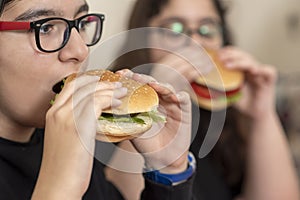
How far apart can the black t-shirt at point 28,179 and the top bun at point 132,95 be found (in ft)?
0.63

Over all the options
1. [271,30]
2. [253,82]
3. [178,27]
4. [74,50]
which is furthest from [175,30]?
[271,30]

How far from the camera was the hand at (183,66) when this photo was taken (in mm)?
1329

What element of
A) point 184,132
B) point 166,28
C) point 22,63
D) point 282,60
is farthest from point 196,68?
point 282,60

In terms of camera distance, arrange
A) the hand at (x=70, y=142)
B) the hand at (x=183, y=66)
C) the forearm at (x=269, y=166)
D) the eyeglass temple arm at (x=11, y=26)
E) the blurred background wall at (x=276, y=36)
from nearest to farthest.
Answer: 1. the hand at (x=70, y=142)
2. the eyeglass temple arm at (x=11, y=26)
3. the hand at (x=183, y=66)
4. the forearm at (x=269, y=166)
5. the blurred background wall at (x=276, y=36)

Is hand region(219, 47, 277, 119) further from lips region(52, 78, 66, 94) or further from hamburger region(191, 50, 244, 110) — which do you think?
lips region(52, 78, 66, 94)

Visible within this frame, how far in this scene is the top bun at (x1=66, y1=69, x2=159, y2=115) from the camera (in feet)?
2.77

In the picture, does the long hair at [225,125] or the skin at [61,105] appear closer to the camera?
the skin at [61,105]

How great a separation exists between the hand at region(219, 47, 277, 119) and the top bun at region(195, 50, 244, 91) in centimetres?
2

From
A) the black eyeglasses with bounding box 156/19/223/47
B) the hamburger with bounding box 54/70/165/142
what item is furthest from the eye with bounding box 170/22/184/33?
the hamburger with bounding box 54/70/165/142

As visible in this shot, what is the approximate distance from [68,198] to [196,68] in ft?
2.70

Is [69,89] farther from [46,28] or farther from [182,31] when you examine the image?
[182,31]

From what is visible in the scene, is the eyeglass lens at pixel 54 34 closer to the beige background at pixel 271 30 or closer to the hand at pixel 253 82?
the hand at pixel 253 82

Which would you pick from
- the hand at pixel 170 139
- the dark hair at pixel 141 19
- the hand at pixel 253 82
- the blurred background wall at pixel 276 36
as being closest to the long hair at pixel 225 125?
the dark hair at pixel 141 19

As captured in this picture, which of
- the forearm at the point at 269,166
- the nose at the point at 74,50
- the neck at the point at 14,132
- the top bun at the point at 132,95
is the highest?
the nose at the point at 74,50
